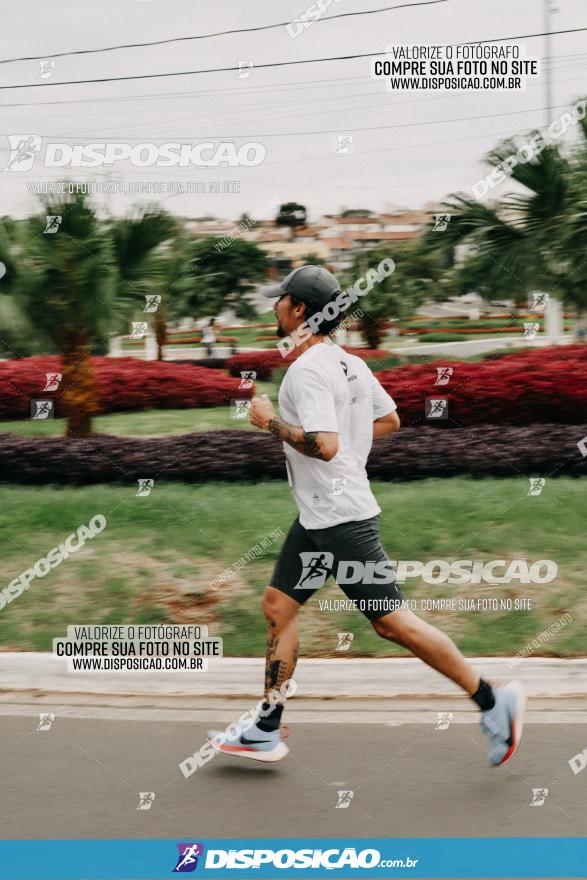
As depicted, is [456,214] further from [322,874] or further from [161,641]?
[322,874]

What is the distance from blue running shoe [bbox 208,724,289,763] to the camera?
459cm

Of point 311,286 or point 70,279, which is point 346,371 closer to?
point 311,286

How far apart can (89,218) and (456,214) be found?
3607 mm

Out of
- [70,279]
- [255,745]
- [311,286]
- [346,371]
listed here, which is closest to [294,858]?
[255,745]

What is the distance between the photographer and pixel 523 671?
580 cm

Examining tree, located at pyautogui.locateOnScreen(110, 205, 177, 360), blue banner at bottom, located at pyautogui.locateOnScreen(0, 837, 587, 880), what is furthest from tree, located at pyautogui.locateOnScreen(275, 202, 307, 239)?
blue banner at bottom, located at pyautogui.locateOnScreen(0, 837, 587, 880)

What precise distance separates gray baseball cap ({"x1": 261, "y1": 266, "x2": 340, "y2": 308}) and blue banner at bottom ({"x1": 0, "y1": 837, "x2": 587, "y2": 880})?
183 cm

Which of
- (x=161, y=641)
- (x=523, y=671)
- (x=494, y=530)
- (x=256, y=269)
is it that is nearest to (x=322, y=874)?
(x=523, y=671)

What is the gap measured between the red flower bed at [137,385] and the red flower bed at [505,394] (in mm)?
2346

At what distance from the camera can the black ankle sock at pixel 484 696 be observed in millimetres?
4402

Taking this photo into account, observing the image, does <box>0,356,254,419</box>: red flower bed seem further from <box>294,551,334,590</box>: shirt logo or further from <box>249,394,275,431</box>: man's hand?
<box>249,394,275,431</box>: man's hand

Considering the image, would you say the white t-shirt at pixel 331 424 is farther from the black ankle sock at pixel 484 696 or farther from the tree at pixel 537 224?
the tree at pixel 537 224

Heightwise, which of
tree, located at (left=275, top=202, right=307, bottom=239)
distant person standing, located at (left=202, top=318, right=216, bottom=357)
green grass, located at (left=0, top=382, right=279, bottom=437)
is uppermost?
tree, located at (left=275, top=202, right=307, bottom=239)

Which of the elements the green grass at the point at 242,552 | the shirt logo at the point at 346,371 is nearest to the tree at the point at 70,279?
the green grass at the point at 242,552
